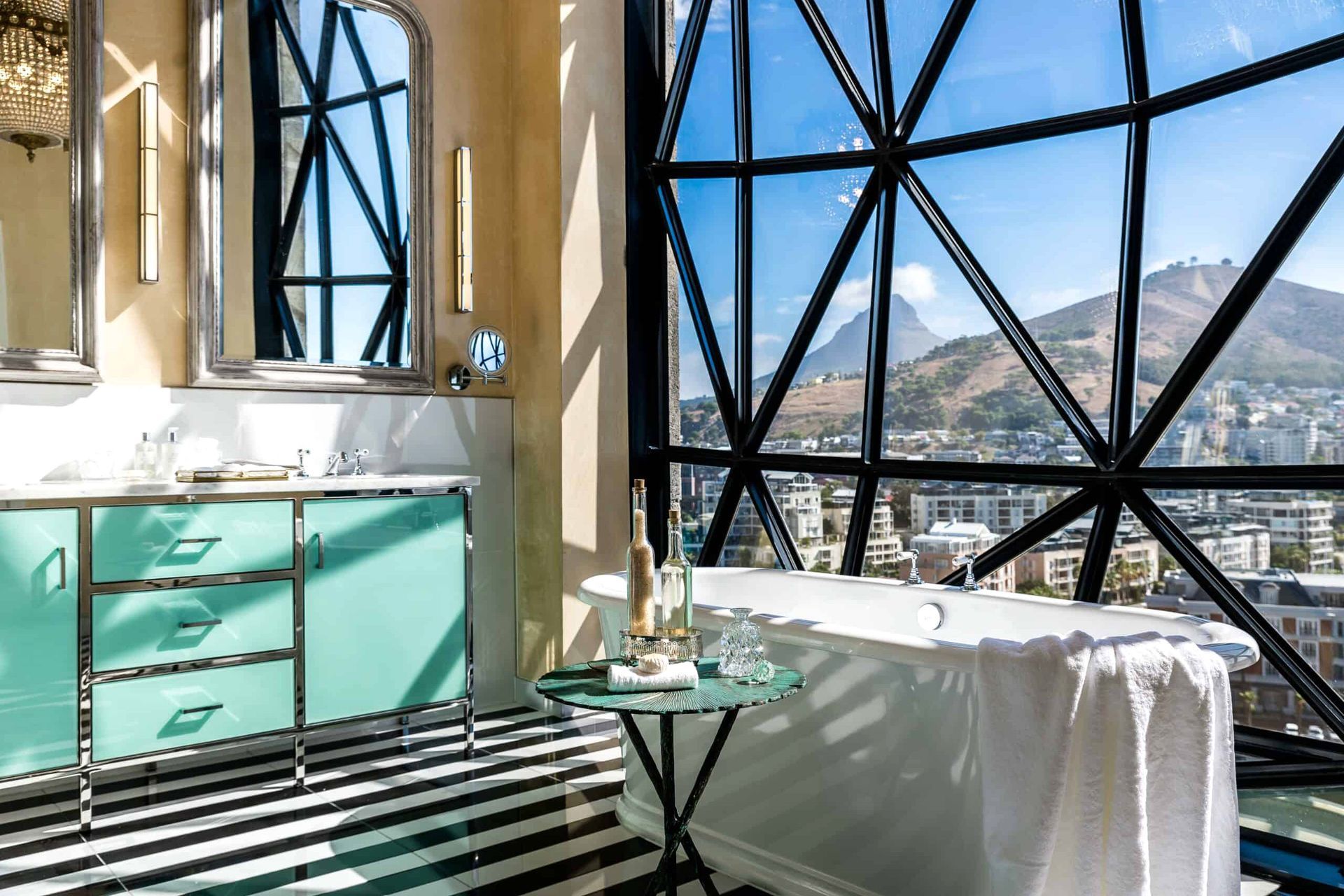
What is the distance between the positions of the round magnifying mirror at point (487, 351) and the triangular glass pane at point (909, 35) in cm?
206

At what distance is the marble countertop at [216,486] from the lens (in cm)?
321

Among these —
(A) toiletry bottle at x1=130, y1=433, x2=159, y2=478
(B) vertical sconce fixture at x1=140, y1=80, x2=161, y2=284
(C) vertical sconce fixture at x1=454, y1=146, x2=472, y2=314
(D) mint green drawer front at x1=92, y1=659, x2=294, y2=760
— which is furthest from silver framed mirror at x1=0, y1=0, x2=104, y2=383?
(C) vertical sconce fixture at x1=454, y1=146, x2=472, y2=314

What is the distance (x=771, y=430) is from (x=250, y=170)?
8.11 feet

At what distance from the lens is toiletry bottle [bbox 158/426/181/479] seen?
3.78 metres

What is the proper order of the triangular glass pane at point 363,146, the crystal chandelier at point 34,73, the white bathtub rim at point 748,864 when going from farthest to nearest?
the triangular glass pane at point 363,146 → the crystal chandelier at point 34,73 → the white bathtub rim at point 748,864

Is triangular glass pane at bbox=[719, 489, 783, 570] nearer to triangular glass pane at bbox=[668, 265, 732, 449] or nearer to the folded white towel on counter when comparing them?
triangular glass pane at bbox=[668, 265, 732, 449]

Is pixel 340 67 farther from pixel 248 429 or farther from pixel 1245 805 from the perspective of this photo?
pixel 1245 805

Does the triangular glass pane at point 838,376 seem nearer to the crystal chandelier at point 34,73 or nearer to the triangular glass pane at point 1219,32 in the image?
the triangular glass pane at point 1219,32

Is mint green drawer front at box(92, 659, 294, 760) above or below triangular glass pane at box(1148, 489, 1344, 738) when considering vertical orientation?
below

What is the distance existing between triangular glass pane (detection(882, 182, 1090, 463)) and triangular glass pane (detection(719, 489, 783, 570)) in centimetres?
81

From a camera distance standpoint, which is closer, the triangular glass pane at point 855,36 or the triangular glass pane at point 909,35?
the triangular glass pane at point 909,35

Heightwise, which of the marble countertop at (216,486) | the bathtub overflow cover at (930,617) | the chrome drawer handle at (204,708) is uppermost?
the marble countertop at (216,486)

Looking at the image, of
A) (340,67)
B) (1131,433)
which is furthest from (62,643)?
(1131,433)

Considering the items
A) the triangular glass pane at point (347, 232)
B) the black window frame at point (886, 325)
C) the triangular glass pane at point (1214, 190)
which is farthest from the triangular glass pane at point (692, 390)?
the triangular glass pane at point (1214, 190)
